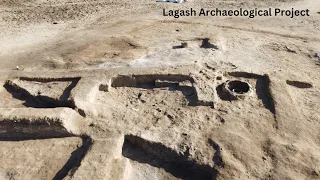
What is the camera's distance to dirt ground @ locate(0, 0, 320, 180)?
6320mm

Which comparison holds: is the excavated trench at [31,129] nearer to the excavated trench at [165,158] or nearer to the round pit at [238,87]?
the excavated trench at [165,158]

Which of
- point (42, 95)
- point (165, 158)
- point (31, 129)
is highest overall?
point (42, 95)

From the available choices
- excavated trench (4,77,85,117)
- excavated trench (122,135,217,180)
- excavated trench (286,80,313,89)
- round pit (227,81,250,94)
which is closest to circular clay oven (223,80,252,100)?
round pit (227,81,250,94)

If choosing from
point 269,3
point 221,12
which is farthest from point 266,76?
point 269,3

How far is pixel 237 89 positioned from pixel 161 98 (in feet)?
6.63

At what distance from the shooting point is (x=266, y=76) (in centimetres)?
880

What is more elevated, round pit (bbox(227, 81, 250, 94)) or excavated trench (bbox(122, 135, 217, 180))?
round pit (bbox(227, 81, 250, 94))

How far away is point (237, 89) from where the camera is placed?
8.57 meters

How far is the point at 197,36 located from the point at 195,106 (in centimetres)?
451

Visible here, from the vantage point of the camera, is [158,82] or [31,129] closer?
[31,129]

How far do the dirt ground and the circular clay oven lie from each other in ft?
0.08

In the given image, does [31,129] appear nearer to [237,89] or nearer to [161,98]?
[161,98]

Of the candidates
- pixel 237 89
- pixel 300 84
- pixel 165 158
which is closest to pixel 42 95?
pixel 165 158

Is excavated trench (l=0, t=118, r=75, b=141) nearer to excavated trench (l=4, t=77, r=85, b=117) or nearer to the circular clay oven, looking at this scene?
excavated trench (l=4, t=77, r=85, b=117)
